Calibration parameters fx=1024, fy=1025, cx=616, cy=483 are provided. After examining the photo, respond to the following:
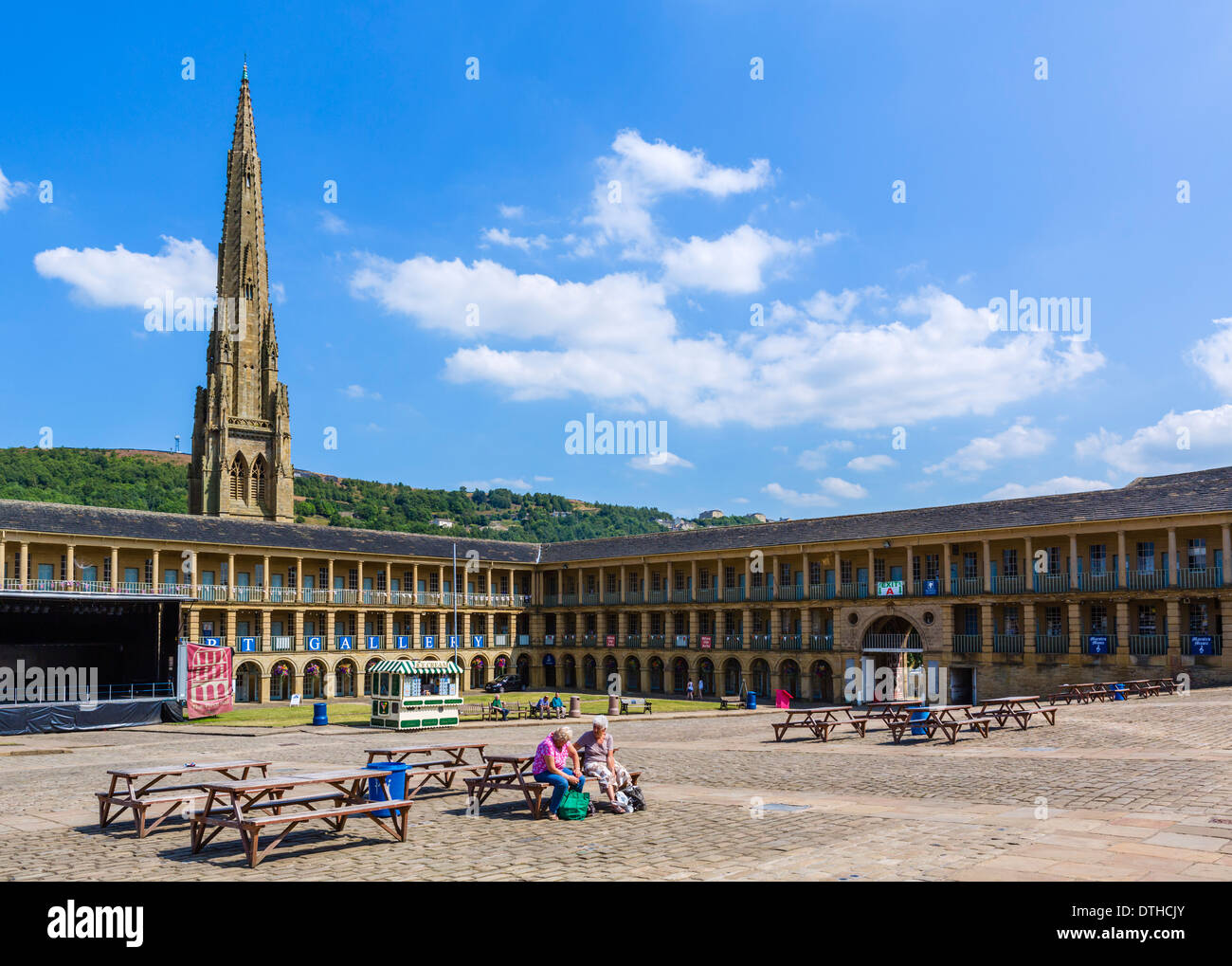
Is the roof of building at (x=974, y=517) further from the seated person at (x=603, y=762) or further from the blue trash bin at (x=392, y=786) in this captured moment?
the blue trash bin at (x=392, y=786)

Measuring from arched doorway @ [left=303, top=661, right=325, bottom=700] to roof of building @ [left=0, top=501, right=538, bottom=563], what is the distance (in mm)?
5971

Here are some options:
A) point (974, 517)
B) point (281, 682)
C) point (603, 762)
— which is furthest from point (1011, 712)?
point (281, 682)

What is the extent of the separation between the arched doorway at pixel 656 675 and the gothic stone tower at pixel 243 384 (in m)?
30.9

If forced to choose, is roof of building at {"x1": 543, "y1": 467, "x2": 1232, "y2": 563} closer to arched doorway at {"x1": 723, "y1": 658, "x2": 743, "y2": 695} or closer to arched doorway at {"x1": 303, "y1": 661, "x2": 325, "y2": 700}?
arched doorway at {"x1": 723, "y1": 658, "x2": 743, "y2": 695}

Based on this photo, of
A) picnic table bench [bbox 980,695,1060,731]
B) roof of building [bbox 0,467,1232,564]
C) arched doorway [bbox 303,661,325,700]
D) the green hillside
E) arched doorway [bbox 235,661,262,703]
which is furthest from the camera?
the green hillside

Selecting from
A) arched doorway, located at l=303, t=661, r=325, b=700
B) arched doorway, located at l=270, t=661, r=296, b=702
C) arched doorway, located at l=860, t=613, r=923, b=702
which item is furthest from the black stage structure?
arched doorway, located at l=860, t=613, r=923, b=702

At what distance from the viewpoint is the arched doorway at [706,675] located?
54594 mm

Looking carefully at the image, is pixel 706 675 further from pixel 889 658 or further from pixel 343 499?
pixel 343 499

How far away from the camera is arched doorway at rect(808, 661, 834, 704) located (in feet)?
161

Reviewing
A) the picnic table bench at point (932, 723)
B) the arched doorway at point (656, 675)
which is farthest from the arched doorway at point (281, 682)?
the picnic table bench at point (932, 723)

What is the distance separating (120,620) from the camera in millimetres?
37125

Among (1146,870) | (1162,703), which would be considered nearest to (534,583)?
(1162,703)

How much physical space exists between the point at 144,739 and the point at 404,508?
98.4 meters
